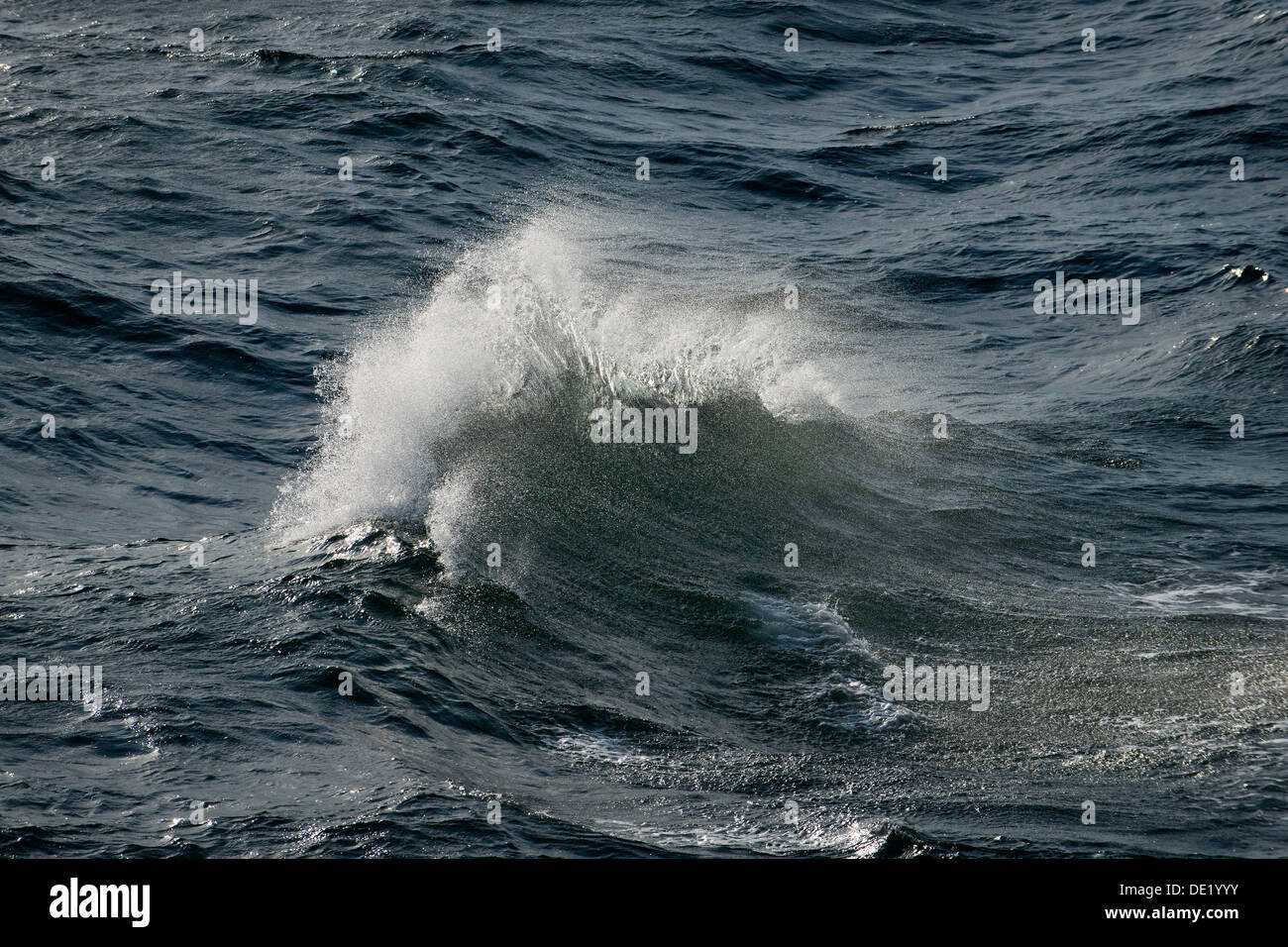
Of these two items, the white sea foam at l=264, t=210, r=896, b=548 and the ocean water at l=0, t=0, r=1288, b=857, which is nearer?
the ocean water at l=0, t=0, r=1288, b=857

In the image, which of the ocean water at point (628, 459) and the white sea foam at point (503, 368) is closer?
the ocean water at point (628, 459)

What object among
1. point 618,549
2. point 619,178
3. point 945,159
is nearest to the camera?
point 618,549

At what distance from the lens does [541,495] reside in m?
10.6

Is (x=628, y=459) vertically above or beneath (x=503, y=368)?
beneath

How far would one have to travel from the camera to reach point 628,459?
1148 cm

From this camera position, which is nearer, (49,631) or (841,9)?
(49,631)

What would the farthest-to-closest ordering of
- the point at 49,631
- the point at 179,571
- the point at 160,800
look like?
1. the point at 179,571
2. the point at 49,631
3. the point at 160,800

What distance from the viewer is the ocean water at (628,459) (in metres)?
6.45

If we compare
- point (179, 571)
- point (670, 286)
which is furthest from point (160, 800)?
point (670, 286)

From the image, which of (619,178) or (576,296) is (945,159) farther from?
(576,296)

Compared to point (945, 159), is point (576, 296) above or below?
below

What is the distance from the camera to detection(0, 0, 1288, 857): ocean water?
21.2ft

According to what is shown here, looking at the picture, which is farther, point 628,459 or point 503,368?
point 503,368

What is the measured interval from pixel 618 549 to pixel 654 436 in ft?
7.51
